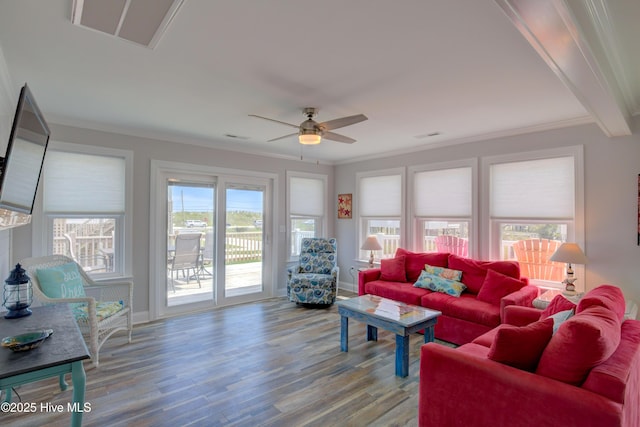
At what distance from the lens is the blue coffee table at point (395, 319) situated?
2.90 m

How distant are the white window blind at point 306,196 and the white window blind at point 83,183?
270cm

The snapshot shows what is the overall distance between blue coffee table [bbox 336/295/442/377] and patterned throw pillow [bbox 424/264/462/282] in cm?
101

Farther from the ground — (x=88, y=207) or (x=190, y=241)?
(x=88, y=207)

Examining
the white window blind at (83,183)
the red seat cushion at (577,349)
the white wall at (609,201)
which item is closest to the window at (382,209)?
the white wall at (609,201)

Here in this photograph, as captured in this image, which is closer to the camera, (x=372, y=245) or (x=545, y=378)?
(x=545, y=378)

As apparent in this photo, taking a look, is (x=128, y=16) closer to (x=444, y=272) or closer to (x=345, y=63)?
(x=345, y=63)

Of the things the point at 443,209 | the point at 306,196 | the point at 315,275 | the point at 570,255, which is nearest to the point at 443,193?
the point at 443,209

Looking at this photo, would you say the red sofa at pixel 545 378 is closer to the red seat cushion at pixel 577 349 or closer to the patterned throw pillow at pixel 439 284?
the red seat cushion at pixel 577 349

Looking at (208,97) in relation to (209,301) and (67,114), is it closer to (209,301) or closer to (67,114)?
(67,114)

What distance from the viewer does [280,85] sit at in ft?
8.99

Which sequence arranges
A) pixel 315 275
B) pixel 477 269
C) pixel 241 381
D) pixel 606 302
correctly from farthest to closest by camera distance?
pixel 315 275
pixel 477 269
pixel 241 381
pixel 606 302

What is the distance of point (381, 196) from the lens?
5.70m

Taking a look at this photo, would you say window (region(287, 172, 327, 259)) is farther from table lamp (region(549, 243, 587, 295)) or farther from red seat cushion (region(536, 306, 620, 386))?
red seat cushion (region(536, 306, 620, 386))

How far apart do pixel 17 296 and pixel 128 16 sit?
6.52 ft
